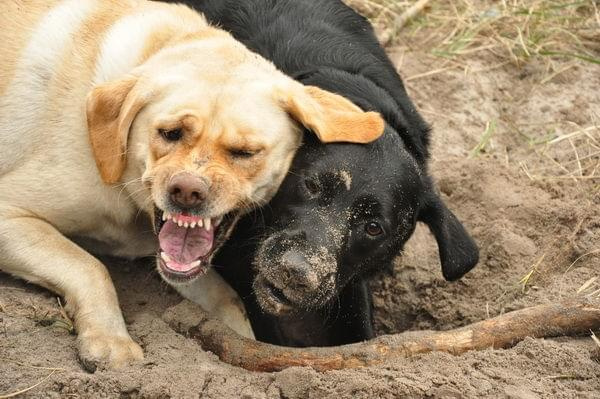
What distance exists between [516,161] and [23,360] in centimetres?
317

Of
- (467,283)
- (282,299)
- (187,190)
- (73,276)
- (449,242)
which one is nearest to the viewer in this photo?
(187,190)

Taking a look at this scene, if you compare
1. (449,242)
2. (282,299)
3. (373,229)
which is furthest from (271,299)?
(449,242)

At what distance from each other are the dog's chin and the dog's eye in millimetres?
443

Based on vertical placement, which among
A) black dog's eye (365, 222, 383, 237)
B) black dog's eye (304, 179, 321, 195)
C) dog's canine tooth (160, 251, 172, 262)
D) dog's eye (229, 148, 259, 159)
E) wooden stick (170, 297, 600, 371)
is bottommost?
wooden stick (170, 297, 600, 371)

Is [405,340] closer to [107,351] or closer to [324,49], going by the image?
[107,351]

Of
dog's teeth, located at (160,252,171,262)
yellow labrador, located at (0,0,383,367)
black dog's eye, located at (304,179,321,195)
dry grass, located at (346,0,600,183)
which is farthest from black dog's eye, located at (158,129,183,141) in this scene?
dry grass, located at (346,0,600,183)

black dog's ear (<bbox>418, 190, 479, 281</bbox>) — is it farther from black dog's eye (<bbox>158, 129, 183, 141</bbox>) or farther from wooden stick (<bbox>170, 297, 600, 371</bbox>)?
black dog's eye (<bbox>158, 129, 183, 141</bbox>)

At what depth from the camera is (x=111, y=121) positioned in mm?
3625

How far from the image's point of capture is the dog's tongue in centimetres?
357

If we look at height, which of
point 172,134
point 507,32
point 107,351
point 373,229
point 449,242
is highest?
point 172,134

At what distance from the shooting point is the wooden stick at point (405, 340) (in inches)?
134

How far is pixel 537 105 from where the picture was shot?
5.91 metres

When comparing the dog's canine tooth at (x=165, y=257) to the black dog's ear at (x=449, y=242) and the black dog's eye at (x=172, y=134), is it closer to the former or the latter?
the black dog's eye at (x=172, y=134)

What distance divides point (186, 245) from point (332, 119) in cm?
72
